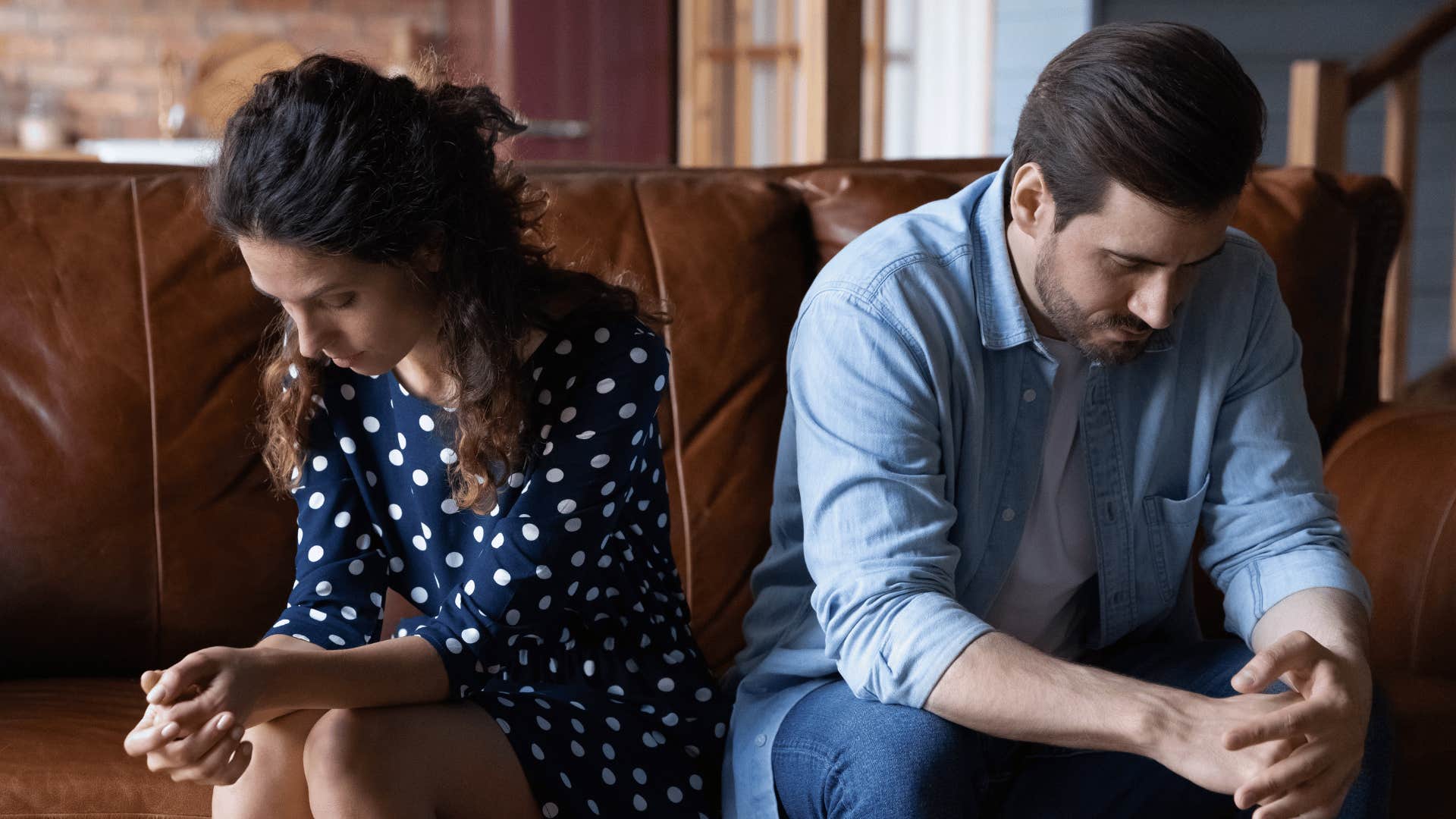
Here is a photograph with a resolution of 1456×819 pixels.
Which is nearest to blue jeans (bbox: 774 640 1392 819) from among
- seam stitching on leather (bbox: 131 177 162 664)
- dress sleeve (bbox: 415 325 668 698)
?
dress sleeve (bbox: 415 325 668 698)

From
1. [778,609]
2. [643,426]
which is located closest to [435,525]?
[643,426]

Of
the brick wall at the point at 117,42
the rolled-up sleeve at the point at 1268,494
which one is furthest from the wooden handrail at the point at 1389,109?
the brick wall at the point at 117,42

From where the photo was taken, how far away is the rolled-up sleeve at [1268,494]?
4.07 ft

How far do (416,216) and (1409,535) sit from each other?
3.75 feet

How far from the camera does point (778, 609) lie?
1.33 m

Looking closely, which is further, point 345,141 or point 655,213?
point 655,213

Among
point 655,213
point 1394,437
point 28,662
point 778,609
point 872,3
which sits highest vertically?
point 872,3

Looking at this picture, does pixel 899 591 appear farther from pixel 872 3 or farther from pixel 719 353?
pixel 872 3

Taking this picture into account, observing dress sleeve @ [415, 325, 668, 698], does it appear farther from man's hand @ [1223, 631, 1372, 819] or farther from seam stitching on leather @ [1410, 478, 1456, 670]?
seam stitching on leather @ [1410, 478, 1456, 670]

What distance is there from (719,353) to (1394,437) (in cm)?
84

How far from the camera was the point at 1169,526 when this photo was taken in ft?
4.22

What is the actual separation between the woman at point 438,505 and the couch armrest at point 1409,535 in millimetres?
783

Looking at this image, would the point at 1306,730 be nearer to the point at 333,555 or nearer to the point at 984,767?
the point at 984,767

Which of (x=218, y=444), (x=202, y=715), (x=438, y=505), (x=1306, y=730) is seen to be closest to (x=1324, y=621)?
(x=1306, y=730)
